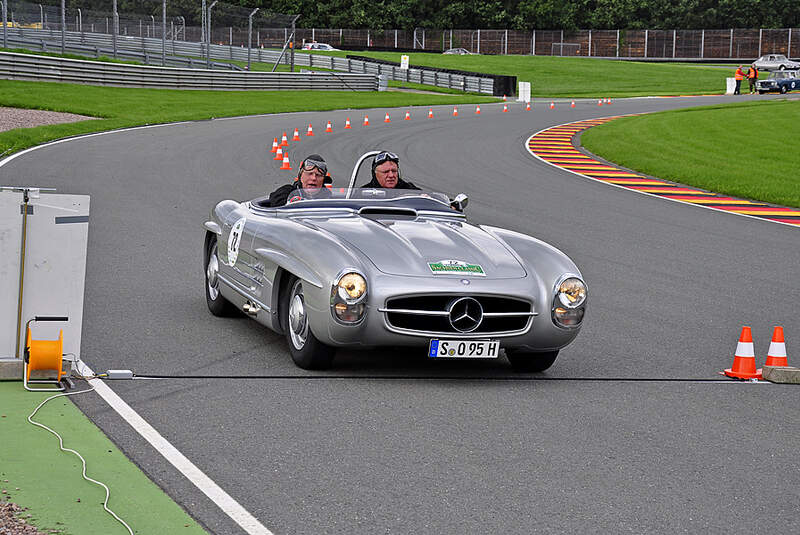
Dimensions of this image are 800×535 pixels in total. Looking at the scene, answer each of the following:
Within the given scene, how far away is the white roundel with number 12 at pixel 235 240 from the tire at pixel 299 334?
984 millimetres

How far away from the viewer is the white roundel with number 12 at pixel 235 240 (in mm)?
8820

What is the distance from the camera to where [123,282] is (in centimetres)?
1060

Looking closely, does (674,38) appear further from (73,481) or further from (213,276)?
(73,481)

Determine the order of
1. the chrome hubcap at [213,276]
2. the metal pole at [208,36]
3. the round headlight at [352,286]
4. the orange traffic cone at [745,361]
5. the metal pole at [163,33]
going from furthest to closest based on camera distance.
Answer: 1. the metal pole at [208,36]
2. the metal pole at [163,33]
3. the chrome hubcap at [213,276]
4. the orange traffic cone at [745,361]
5. the round headlight at [352,286]

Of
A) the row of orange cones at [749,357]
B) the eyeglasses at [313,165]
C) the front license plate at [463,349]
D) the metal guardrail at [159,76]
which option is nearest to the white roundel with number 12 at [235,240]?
the eyeglasses at [313,165]

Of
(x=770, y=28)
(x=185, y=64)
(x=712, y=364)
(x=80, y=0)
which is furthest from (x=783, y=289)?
(x=770, y=28)

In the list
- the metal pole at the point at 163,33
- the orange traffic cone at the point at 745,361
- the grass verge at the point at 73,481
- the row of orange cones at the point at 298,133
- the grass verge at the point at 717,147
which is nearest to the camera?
the grass verge at the point at 73,481

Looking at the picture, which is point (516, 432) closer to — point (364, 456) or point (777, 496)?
point (364, 456)

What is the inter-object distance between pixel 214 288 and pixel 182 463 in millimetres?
3952

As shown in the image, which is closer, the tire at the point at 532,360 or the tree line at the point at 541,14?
the tire at the point at 532,360

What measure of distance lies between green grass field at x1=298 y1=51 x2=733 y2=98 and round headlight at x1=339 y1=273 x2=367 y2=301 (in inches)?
2157

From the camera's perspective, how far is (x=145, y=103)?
124 ft

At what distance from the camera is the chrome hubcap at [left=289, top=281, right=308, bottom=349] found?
24.8 ft

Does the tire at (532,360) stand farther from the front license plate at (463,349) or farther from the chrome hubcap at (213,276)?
the chrome hubcap at (213,276)
